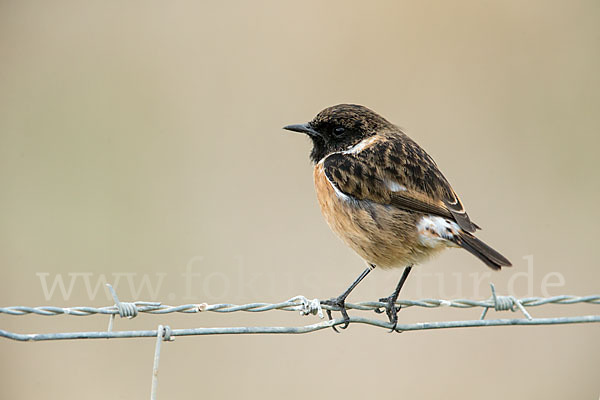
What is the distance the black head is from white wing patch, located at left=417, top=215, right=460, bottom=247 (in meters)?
1.02

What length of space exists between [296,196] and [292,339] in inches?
71.9

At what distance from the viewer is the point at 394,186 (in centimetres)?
431

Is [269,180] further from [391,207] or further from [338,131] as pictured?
[391,207]

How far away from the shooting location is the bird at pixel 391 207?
4195 mm

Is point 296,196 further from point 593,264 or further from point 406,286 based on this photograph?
point 593,264

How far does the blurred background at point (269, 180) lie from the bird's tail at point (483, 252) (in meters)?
2.36

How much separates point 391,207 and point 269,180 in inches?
141

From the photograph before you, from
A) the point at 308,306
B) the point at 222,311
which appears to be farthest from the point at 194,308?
the point at 308,306

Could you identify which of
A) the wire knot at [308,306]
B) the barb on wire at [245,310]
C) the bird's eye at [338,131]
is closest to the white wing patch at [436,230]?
the barb on wire at [245,310]

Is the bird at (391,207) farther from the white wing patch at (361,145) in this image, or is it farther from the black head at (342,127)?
the black head at (342,127)

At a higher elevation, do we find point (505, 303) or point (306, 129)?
point (306, 129)

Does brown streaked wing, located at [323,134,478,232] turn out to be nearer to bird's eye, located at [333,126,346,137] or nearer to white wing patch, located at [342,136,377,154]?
white wing patch, located at [342,136,377,154]

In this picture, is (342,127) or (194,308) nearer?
(194,308)

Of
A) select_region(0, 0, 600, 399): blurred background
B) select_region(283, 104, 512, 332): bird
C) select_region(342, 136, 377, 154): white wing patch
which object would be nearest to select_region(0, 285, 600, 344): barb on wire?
select_region(283, 104, 512, 332): bird
